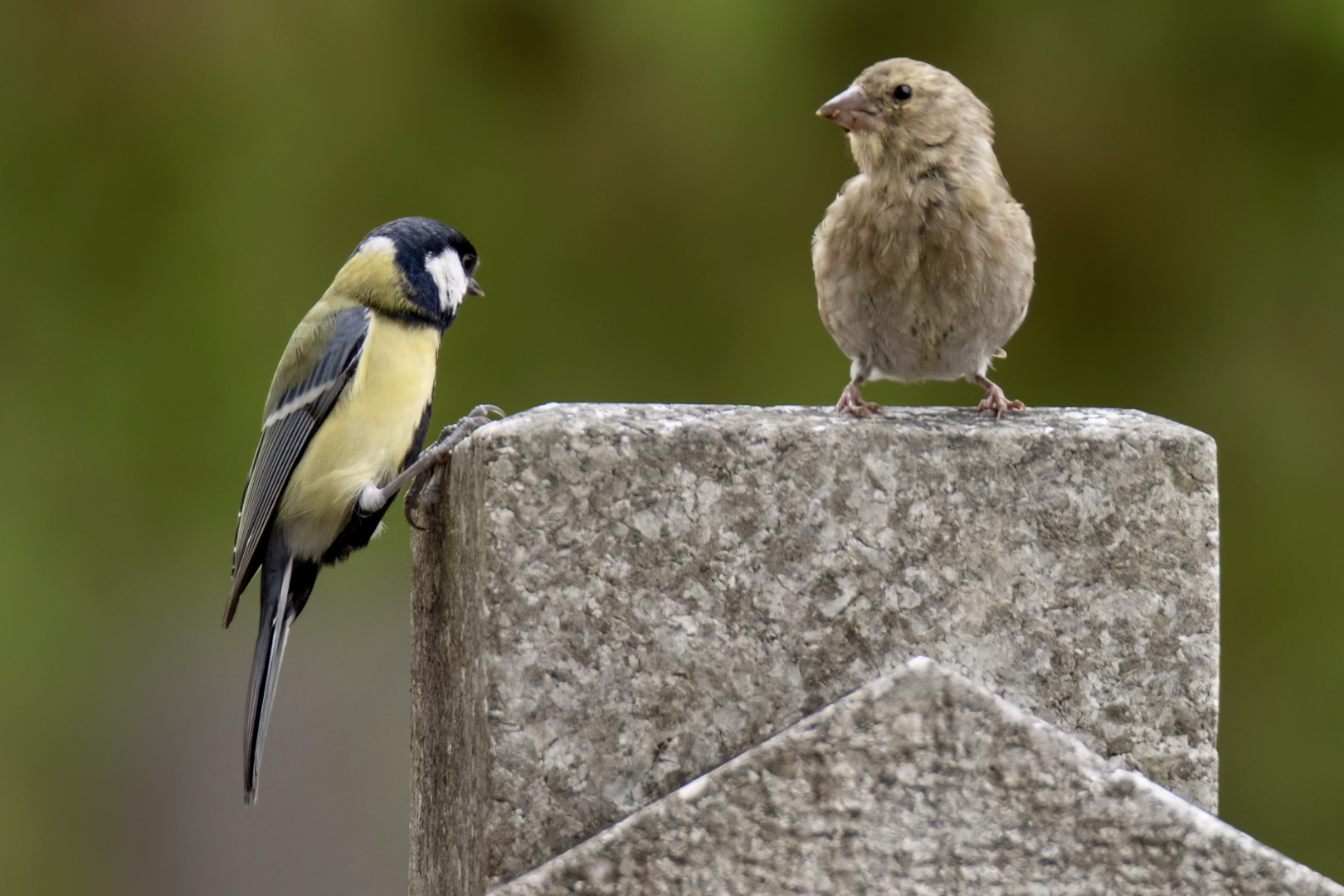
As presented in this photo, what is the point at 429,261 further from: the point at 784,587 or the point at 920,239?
the point at 784,587

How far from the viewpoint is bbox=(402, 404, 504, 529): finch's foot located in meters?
1.90

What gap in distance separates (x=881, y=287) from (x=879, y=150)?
0.70 feet

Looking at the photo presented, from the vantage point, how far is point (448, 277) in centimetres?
282

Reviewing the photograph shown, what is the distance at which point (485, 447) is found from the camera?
4.79ft

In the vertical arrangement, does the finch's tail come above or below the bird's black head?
below

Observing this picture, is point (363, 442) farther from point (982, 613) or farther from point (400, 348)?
point (982, 613)

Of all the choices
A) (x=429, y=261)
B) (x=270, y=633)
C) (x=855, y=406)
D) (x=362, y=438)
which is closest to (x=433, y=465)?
(x=855, y=406)

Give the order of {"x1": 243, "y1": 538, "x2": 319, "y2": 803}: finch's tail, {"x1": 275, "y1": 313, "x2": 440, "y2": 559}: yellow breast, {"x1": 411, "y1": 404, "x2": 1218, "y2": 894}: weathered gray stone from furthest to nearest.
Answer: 1. {"x1": 275, "y1": 313, "x2": 440, "y2": 559}: yellow breast
2. {"x1": 243, "y1": 538, "x2": 319, "y2": 803}: finch's tail
3. {"x1": 411, "y1": 404, "x2": 1218, "y2": 894}: weathered gray stone

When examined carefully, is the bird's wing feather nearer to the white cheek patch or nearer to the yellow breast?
the yellow breast

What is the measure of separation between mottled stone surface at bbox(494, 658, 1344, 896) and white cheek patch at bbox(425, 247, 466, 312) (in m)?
1.68

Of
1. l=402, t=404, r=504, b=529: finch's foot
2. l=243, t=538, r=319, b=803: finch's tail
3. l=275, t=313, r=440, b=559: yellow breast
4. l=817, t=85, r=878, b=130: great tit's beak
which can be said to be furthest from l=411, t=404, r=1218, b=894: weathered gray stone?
l=275, t=313, r=440, b=559: yellow breast

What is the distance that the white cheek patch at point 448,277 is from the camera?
109 inches

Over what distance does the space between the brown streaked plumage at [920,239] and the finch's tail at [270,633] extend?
125cm

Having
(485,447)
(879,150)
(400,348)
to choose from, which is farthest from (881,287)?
(400,348)
